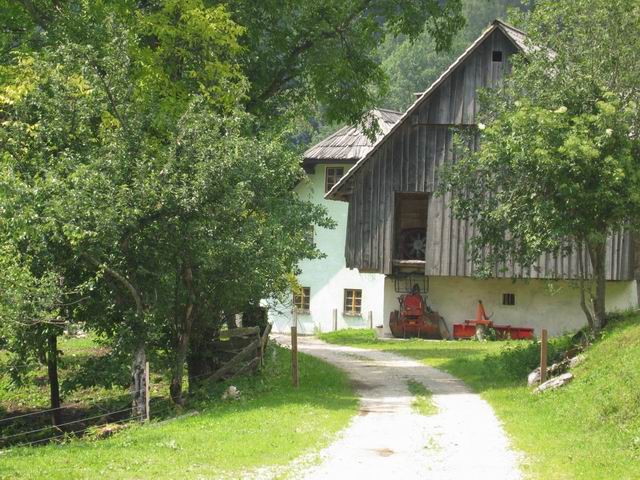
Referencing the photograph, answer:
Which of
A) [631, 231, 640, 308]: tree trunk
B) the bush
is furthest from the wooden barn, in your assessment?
the bush

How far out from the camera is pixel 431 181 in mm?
35875

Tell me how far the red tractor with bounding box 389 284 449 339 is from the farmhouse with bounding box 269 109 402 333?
32.7 ft

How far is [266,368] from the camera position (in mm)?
24688

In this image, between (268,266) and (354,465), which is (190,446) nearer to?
(354,465)

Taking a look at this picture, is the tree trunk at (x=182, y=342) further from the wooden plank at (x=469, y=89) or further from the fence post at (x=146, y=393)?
the wooden plank at (x=469, y=89)

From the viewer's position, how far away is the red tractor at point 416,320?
37.6 m

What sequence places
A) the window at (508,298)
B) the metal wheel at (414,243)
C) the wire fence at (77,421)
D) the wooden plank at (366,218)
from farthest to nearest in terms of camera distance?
1. the metal wheel at (414,243)
2. the window at (508,298)
3. the wooden plank at (366,218)
4. the wire fence at (77,421)

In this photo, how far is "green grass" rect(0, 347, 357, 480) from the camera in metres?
13.4

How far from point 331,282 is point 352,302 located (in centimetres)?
133

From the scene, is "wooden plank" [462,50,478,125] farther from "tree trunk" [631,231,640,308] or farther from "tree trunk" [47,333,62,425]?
"tree trunk" [47,333,62,425]

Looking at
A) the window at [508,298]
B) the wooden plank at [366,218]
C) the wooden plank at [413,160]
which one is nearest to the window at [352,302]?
the wooden plank at [366,218]

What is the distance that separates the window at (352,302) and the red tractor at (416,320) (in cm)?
1063

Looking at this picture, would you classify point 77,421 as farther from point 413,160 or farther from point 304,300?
point 304,300

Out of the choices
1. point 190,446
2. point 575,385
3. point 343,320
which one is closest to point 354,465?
point 190,446
